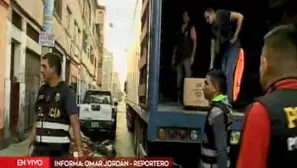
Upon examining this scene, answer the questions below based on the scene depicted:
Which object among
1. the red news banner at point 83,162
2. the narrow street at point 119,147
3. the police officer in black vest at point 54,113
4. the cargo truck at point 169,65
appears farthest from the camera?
the narrow street at point 119,147

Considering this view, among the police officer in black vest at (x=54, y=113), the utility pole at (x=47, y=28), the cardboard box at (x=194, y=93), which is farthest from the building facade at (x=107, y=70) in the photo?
the police officer in black vest at (x=54, y=113)

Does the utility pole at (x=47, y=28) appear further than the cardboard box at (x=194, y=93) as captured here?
Yes

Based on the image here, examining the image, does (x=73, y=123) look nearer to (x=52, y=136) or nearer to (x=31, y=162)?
(x=52, y=136)

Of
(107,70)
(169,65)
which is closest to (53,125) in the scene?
(169,65)

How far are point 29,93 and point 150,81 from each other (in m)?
1.40

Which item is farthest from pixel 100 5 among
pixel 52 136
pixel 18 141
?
pixel 52 136

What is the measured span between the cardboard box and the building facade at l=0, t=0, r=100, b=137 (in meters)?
1.03

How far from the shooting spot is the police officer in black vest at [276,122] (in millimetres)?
2021

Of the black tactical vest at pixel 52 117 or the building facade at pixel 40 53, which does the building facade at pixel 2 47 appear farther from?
the black tactical vest at pixel 52 117

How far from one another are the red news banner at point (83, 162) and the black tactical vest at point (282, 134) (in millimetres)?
2538

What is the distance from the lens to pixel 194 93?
16.5 ft

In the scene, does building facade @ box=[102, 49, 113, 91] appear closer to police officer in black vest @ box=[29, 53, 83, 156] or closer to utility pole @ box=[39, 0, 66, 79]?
utility pole @ box=[39, 0, 66, 79]

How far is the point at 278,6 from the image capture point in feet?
17.5

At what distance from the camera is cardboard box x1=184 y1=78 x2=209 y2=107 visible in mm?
4938
